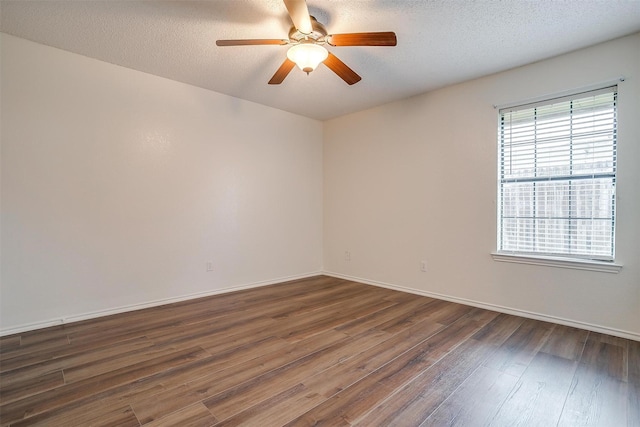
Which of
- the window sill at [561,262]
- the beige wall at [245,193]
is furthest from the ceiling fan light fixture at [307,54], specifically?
the window sill at [561,262]

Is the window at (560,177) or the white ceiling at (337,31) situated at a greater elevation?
the white ceiling at (337,31)

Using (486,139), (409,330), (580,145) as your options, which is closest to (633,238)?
(580,145)

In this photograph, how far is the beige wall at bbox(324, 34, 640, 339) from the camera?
253 centimetres

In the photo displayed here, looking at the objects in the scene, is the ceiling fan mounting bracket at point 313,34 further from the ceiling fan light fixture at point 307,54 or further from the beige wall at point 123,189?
the beige wall at point 123,189

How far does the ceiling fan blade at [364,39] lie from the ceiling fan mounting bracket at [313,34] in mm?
159

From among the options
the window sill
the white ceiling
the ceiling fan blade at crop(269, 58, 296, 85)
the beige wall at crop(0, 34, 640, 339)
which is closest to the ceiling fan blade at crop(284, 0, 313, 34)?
the white ceiling

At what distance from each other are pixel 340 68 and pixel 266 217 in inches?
97.1

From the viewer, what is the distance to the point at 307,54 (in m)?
2.27

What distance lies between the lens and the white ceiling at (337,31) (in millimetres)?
2189

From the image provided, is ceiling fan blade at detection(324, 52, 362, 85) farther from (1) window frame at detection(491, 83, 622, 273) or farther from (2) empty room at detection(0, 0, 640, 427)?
(1) window frame at detection(491, 83, 622, 273)

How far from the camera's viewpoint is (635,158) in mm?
A: 2465

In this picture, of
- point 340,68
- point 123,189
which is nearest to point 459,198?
point 340,68

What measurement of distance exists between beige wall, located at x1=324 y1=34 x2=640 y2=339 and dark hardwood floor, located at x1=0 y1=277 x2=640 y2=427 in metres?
0.35

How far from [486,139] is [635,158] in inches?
46.9
